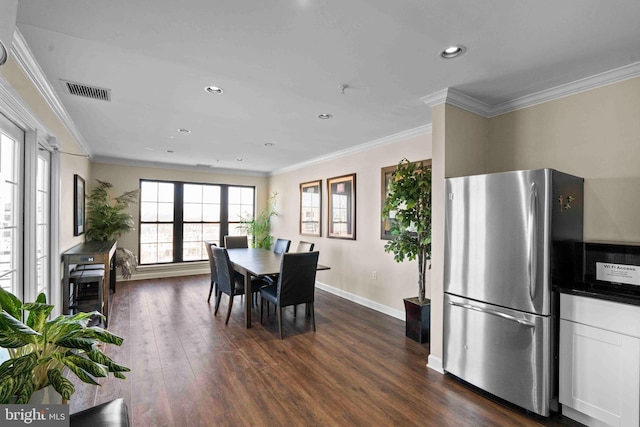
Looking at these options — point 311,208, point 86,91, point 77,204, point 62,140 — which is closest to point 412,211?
point 311,208

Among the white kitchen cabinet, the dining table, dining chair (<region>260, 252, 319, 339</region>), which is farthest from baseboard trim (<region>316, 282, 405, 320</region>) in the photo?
the white kitchen cabinet

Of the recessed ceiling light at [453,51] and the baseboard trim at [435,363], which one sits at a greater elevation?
the recessed ceiling light at [453,51]

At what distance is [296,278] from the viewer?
3451 mm

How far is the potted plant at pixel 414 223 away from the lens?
3.16 meters

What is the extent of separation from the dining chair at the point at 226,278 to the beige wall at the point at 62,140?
1745 mm

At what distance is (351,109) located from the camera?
122 inches

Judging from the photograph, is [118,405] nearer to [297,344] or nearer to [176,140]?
[297,344]

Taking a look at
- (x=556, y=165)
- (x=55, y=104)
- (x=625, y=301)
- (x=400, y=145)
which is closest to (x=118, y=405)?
(x=625, y=301)

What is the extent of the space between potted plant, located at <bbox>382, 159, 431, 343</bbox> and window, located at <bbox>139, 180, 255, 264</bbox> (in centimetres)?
489

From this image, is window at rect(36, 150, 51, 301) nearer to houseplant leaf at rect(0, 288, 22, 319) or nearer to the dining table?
the dining table

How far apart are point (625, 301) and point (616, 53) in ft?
5.20

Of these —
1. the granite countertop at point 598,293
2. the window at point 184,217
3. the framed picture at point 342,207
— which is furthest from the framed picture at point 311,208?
the granite countertop at point 598,293

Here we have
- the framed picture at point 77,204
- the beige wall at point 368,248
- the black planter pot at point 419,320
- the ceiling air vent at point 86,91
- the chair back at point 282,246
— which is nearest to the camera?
the ceiling air vent at point 86,91

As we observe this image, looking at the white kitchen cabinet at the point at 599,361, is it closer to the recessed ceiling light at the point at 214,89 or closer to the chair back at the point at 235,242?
the recessed ceiling light at the point at 214,89
